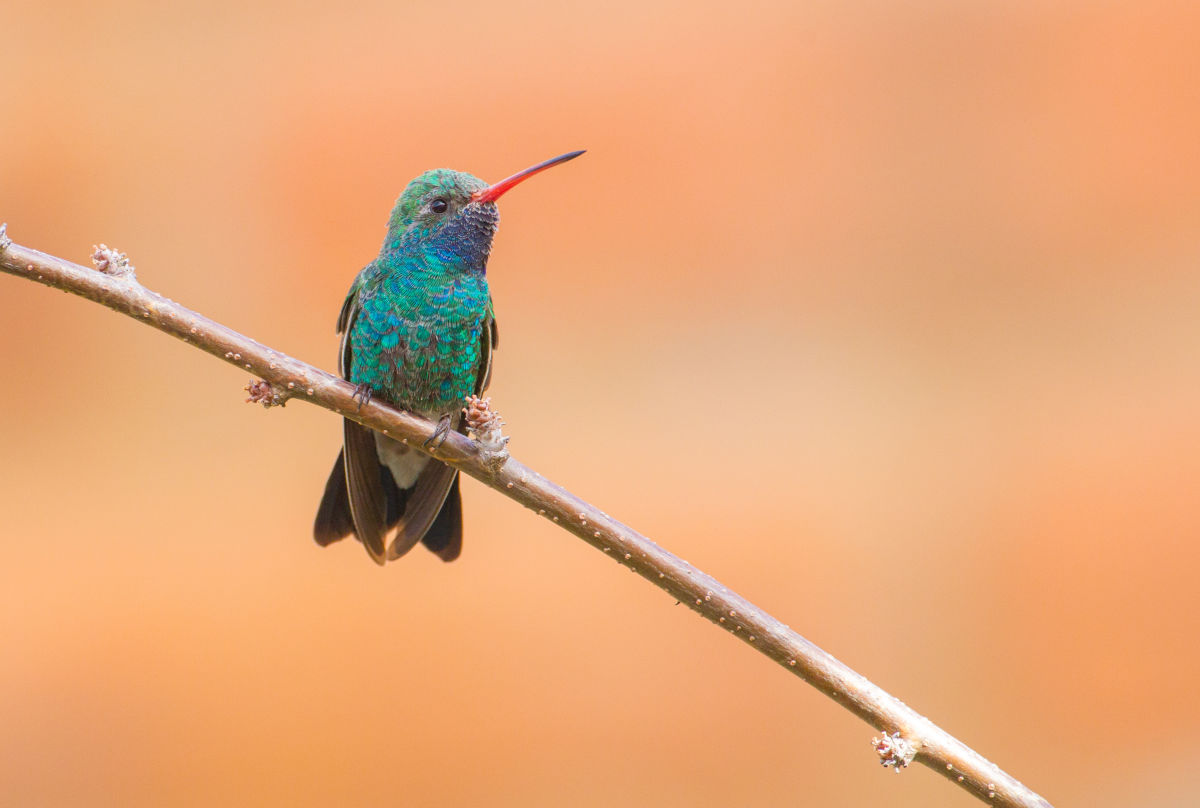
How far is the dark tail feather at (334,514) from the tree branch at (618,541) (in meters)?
0.66

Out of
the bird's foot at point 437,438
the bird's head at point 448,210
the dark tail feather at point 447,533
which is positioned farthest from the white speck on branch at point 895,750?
the bird's head at point 448,210

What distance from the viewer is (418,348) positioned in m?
2.30

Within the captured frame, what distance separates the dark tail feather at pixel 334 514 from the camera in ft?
7.95

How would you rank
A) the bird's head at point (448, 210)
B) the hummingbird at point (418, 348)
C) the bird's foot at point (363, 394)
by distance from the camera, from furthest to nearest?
the bird's head at point (448, 210)
the hummingbird at point (418, 348)
the bird's foot at point (363, 394)

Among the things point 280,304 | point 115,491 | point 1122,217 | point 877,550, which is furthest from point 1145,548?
point 115,491

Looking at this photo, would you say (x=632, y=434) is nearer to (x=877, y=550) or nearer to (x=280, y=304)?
(x=877, y=550)

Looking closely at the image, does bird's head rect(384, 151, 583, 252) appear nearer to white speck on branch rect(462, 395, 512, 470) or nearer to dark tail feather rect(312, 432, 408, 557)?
dark tail feather rect(312, 432, 408, 557)

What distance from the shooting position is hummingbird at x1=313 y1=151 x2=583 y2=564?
91.0 inches

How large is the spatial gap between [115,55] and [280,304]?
113cm

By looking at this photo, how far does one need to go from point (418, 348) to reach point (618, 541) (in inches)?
32.9

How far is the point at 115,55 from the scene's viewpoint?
3820mm

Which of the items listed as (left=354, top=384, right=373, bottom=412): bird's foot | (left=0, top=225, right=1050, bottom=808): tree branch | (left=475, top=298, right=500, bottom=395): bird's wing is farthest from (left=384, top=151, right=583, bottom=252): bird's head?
(left=0, top=225, right=1050, bottom=808): tree branch

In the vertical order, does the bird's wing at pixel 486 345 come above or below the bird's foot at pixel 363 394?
above

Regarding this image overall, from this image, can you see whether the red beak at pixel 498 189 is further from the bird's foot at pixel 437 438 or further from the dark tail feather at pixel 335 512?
the dark tail feather at pixel 335 512
